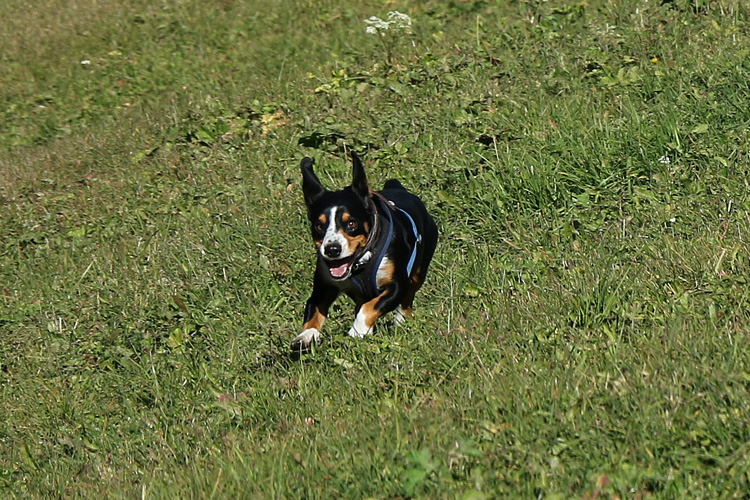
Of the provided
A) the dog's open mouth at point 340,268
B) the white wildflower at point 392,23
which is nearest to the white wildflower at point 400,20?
the white wildflower at point 392,23

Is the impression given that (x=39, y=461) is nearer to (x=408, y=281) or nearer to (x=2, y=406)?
(x=2, y=406)

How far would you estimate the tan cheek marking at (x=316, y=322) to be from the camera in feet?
20.1

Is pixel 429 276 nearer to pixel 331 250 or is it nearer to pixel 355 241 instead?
pixel 355 241

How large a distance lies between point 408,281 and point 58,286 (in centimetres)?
Answer: 342

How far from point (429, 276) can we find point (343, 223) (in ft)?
3.87

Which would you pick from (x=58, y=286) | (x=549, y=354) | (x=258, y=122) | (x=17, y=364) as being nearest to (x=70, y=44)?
(x=258, y=122)

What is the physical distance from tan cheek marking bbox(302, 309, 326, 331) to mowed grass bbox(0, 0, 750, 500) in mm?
203

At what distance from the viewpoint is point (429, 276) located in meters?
6.93

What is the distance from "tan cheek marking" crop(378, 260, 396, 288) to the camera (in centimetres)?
627

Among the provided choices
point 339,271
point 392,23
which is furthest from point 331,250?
point 392,23

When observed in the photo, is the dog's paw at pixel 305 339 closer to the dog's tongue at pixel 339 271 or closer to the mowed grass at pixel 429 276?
the mowed grass at pixel 429 276

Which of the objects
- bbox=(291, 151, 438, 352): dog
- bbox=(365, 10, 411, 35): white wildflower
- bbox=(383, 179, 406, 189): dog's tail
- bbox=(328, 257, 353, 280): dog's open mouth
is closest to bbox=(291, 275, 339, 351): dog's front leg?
bbox=(291, 151, 438, 352): dog

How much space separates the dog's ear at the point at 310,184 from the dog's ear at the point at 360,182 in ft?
0.99

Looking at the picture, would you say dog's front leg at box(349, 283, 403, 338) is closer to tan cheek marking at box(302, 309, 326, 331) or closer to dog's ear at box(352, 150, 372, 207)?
tan cheek marking at box(302, 309, 326, 331)
